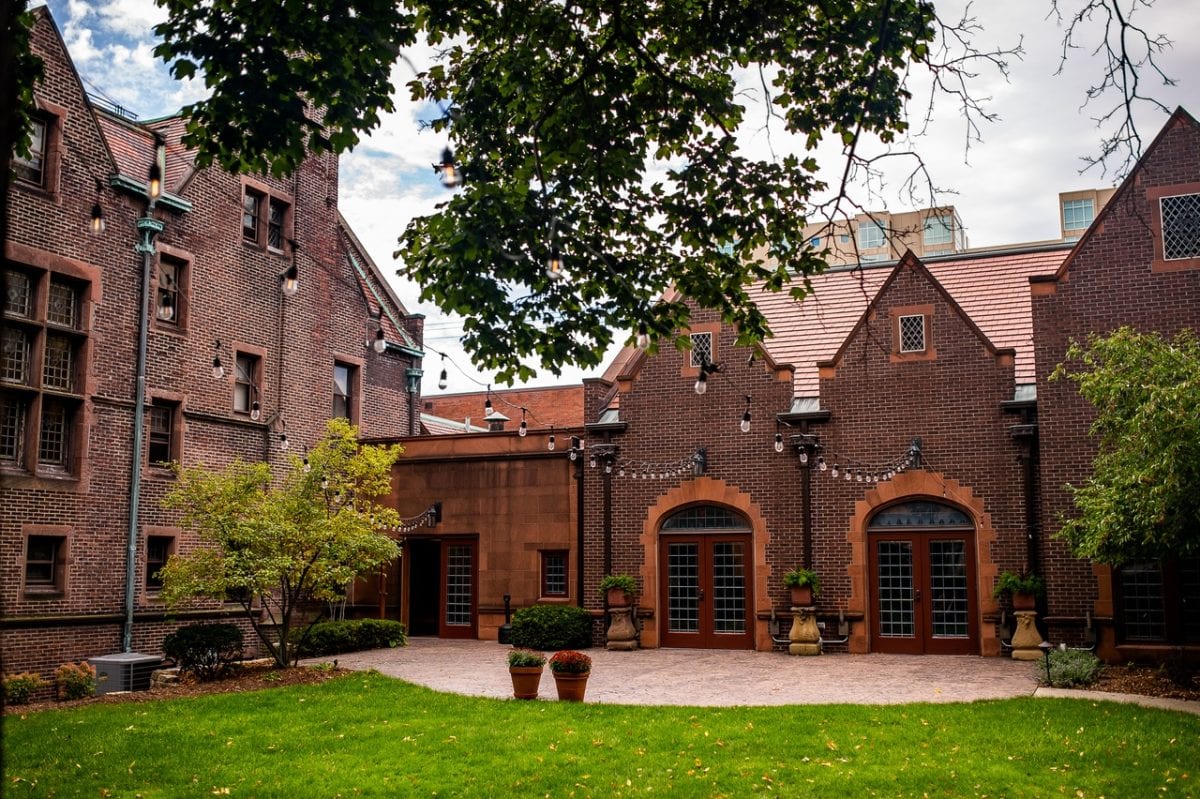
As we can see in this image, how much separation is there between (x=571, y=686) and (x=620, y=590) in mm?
8528

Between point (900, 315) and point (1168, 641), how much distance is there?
8.09m

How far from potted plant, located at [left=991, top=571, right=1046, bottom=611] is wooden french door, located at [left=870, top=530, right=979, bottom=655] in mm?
1198

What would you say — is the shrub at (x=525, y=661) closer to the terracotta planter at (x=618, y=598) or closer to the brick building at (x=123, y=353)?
the brick building at (x=123, y=353)

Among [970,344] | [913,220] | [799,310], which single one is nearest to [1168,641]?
[970,344]

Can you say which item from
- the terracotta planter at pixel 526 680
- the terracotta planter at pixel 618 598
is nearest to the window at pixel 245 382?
the terracotta planter at pixel 618 598

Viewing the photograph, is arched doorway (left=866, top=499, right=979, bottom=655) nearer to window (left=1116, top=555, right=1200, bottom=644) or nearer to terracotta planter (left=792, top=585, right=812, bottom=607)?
terracotta planter (left=792, top=585, right=812, bottom=607)

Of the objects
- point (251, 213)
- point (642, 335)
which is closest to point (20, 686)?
point (251, 213)

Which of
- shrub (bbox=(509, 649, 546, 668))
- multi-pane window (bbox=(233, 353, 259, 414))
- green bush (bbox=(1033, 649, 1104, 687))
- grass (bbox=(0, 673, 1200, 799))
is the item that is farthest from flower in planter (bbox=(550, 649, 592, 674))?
multi-pane window (bbox=(233, 353, 259, 414))

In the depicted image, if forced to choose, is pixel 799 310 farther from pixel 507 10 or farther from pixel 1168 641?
pixel 507 10

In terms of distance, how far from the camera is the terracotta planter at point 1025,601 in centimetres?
2081

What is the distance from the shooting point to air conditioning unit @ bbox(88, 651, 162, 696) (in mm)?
19234

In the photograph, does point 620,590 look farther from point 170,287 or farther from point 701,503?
point 170,287

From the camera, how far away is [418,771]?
1152 cm

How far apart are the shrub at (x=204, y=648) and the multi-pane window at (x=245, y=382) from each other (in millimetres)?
6596
